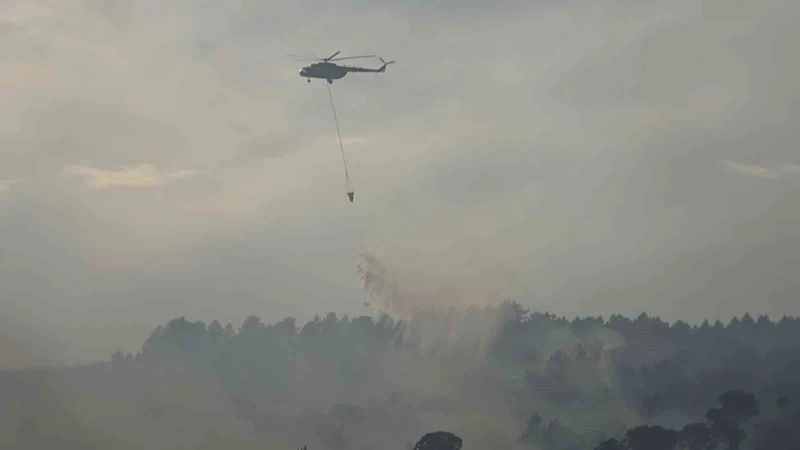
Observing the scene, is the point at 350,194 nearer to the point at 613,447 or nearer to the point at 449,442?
the point at 449,442

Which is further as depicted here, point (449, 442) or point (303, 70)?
point (449, 442)

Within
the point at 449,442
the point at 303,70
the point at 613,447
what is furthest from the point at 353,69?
the point at 613,447

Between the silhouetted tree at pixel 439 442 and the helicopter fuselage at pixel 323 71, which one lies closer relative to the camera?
the helicopter fuselage at pixel 323 71

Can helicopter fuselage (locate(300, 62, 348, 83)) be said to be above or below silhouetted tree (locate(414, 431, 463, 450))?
above

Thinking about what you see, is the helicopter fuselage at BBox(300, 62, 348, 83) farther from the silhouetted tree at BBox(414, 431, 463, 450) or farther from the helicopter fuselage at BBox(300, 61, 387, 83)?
the silhouetted tree at BBox(414, 431, 463, 450)

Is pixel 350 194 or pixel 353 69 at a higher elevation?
pixel 353 69

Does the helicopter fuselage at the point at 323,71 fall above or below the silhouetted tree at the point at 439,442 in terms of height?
above

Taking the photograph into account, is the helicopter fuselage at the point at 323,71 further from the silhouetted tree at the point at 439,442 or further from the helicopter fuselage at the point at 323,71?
the silhouetted tree at the point at 439,442

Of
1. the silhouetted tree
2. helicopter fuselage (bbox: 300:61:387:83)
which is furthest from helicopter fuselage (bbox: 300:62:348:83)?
the silhouetted tree

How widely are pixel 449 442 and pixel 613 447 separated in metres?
29.5

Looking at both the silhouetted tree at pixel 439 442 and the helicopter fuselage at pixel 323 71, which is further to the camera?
the silhouetted tree at pixel 439 442

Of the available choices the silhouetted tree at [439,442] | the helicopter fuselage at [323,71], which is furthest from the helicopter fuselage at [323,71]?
the silhouetted tree at [439,442]

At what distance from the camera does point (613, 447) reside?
19600 centimetres

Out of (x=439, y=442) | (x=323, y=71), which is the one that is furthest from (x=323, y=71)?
(x=439, y=442)
